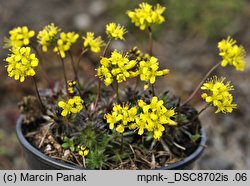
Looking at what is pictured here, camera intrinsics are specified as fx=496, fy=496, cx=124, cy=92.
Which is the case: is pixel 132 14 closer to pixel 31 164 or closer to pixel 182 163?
pixel 182 163

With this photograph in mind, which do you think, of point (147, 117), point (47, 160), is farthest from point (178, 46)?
point (147, 117)

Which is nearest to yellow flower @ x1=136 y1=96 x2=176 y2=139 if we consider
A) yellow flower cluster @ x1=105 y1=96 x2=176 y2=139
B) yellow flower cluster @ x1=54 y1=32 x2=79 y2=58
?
yellow flower cluster @ x1=105 y1=96 x2=176 y2=139

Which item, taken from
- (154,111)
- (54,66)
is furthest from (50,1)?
(154,111)

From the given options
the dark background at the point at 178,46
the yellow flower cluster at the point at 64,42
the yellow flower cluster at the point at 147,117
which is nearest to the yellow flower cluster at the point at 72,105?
the yellow flower cluster at the point at 147,117

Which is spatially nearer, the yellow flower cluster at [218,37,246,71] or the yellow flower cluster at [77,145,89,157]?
the yellow flower cluster at [77,145,89,157]

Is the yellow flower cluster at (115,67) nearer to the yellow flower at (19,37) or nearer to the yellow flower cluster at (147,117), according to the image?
the yellow flower cluster at (147,117)

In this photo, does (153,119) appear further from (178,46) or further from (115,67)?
(178,46)

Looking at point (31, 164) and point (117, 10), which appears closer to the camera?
point (31, 164)

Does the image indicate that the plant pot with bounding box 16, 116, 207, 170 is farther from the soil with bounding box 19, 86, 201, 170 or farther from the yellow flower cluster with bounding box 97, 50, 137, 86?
the yellow flower cluster with bounding box 97, 50, 137, 86
